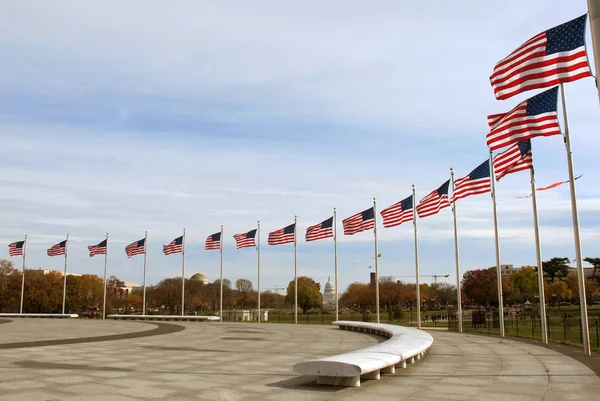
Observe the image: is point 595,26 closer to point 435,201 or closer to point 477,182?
point 477,182

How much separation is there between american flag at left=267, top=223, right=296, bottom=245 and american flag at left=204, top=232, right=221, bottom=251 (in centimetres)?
791

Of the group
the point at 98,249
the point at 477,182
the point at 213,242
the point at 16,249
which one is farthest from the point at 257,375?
the point at 16,249

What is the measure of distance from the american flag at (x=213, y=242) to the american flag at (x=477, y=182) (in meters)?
29.0

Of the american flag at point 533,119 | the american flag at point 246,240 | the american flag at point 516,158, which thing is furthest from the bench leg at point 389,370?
the american flag at point 246,240

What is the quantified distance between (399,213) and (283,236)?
45.2 ft

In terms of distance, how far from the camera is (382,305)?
13800 cm

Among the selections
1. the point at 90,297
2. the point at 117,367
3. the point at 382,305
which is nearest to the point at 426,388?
the point at 117,367

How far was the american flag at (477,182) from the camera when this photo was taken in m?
29.8

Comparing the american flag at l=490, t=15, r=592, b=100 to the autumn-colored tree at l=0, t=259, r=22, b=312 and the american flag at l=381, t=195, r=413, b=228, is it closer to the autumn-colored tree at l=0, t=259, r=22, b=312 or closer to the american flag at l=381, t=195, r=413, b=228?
the american flag at l=381, t=195, r=413, b=228

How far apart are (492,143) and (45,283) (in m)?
88.8

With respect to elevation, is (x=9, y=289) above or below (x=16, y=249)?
below

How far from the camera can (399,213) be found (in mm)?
37312

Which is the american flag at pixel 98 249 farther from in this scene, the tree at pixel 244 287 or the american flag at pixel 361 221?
the tree at pixel 244 287

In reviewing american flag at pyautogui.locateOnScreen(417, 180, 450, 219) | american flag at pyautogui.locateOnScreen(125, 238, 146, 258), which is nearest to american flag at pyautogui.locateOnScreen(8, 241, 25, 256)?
american flag at pyautogui.locateOnScreen(125, 238, 146, 258)
